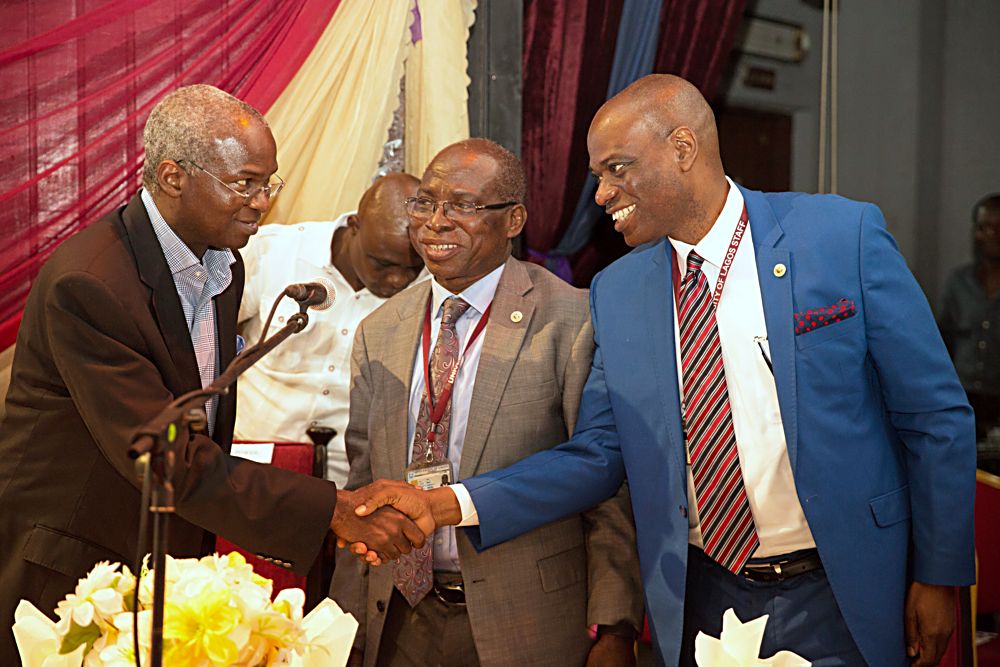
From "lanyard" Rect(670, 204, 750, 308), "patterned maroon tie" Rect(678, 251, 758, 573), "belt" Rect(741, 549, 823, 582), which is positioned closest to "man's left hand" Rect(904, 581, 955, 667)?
"belt" Rect(741, 549, 823, 582)

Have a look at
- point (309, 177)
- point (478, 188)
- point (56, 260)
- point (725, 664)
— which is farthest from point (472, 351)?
point (309, 177)

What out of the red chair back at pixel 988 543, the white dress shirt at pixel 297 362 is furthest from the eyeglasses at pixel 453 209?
the red chair back at pixel 988 543

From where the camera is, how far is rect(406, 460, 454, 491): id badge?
8.30 feet

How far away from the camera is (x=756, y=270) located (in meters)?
2.43

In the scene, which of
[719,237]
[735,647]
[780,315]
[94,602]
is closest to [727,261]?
[719,237]

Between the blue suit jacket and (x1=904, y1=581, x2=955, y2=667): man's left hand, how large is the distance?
0.03 meters

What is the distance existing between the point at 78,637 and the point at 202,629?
222mm

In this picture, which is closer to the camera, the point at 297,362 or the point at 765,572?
the point at 765,572

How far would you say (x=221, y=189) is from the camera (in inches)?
93.0

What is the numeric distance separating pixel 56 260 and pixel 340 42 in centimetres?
196

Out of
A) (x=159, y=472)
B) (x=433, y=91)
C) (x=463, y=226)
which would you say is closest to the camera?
(x=159, y=472)

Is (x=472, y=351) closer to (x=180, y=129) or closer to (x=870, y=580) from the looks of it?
(x=180, y=129)

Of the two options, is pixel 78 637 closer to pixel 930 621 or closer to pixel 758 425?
pixel 758 425

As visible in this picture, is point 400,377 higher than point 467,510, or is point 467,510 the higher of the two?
point 400,377
